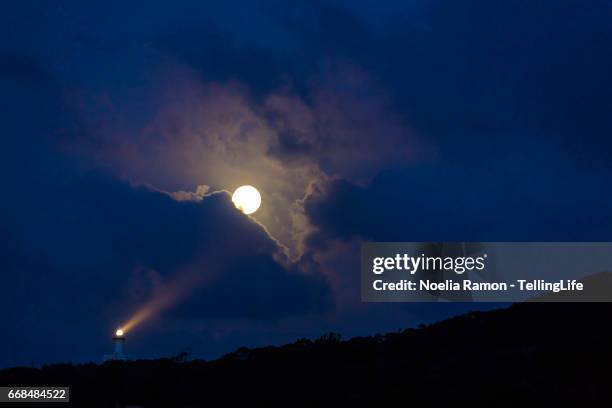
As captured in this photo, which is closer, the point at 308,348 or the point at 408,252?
the point at 308,348

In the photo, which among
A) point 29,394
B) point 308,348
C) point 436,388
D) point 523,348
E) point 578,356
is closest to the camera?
point 436,388

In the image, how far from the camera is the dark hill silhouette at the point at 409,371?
22.2 meters

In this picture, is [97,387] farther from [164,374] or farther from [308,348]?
[308,348]

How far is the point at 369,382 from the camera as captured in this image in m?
25.2

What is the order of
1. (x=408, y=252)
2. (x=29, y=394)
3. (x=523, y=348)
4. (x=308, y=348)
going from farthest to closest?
(x=408, y=252) < (x=308, y=348) < (x=29, y=394) < (x=523, y=348)

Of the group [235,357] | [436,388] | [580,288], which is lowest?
[436,388]

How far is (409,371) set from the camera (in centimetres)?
2483

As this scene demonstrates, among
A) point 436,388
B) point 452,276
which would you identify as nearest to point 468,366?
point 436,388

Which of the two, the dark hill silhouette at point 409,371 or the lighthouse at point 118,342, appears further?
the lighthouse at point 118,342

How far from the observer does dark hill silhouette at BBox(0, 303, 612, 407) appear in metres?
22.2

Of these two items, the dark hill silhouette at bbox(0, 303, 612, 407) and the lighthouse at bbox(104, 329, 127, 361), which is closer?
the dark hill silhouette at bbox(0, 303, 612, 407)

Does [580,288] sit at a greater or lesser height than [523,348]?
greater

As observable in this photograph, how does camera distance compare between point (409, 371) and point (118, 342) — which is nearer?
point (409, 371)

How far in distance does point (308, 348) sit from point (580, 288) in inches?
572
